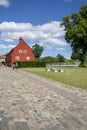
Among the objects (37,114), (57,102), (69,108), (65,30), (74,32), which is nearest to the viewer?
(37,114)

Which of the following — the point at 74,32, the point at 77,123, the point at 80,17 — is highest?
the point at 80,17

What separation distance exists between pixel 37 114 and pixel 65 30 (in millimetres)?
56023

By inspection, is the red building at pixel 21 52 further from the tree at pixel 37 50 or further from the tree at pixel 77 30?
the tree at pixel 37 50

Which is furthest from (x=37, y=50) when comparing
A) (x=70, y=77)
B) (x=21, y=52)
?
(x=70, y=77)

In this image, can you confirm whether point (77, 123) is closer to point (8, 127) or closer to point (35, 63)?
point (8, 127)

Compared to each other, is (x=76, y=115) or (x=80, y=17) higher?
(x=80, y=17)

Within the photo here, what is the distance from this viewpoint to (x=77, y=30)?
5825cm

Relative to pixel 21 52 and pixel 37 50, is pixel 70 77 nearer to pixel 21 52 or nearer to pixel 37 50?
pixel 21 52

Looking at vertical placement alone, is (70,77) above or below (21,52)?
below

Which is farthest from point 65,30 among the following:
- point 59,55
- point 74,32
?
point 59,55

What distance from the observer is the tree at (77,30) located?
58.5m

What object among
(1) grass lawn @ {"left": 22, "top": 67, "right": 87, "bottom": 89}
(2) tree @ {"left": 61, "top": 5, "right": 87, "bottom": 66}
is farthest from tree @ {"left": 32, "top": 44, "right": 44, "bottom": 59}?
(1) grass lawn @ {"left": 22, "top": 67, "right": 87, "bottom": 89}

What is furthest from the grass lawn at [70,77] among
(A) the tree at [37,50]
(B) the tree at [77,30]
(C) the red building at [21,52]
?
(A) the tree at [37,50]

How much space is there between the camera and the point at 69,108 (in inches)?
343
